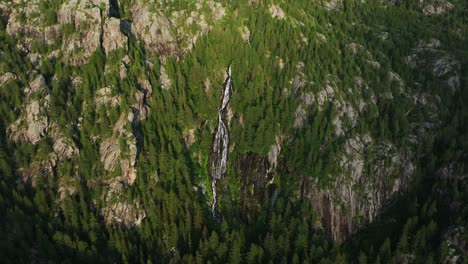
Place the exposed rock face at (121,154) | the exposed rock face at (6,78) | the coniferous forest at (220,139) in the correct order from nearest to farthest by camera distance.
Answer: the coniferous forest at (220,139) < the exposed rock face at (121,154) < the exposed rock face at (6,78)

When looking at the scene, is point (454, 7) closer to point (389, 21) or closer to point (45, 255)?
point (389, 21)

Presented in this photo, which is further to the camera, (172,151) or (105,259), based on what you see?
(172,151)

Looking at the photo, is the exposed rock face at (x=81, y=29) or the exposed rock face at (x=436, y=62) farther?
the exposed rock face at (x=436, y=62)

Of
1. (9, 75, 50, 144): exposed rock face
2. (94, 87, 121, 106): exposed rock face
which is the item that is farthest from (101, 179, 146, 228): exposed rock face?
Result: (94, 87, 121, 106): exposed rock face

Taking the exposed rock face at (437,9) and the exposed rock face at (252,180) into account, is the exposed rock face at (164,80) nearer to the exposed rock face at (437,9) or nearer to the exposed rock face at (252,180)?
the exposed rock face at (252,180)

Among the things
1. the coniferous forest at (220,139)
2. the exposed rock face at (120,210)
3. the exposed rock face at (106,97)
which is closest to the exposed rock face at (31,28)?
the coniferous forest at (220,139)

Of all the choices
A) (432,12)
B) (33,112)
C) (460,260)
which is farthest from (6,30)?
(432,12)
